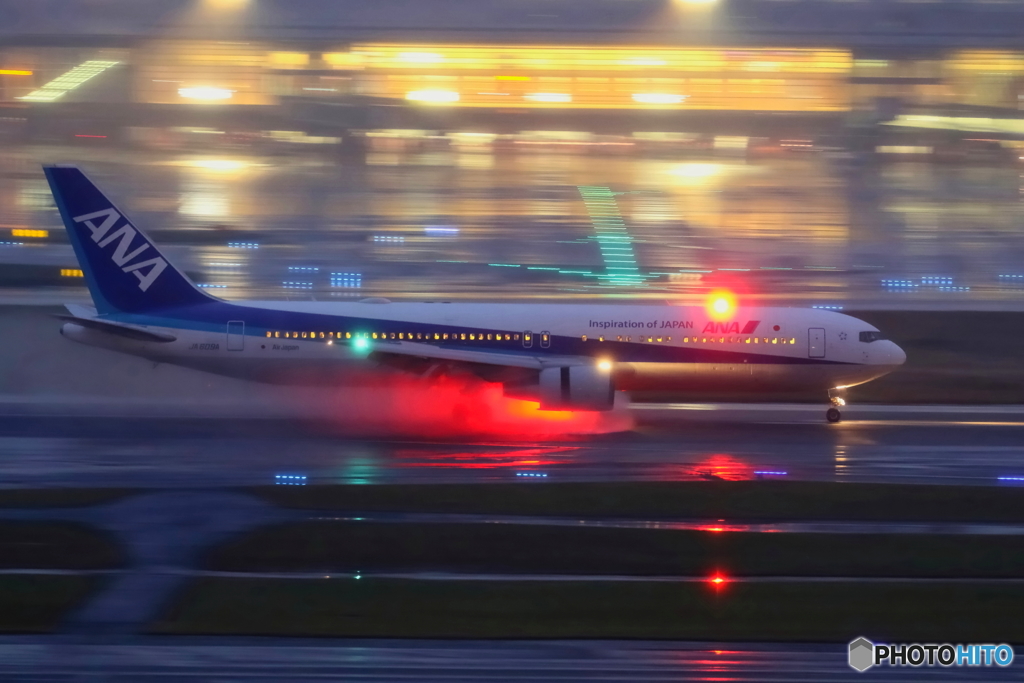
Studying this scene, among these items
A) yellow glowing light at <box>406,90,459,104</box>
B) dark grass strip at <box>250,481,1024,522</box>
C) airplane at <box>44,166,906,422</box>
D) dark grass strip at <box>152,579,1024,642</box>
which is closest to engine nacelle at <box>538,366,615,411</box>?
airplane at <box>44,166,906,422</box>

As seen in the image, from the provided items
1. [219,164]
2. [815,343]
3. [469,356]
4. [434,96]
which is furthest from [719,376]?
[219,164]

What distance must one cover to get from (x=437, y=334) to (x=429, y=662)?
16175 mm

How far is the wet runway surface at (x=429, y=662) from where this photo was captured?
1021cm

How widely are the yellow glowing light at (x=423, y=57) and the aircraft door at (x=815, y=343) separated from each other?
33.9 metres

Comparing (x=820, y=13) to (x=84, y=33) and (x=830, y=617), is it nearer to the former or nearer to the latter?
(x=84, y=33)

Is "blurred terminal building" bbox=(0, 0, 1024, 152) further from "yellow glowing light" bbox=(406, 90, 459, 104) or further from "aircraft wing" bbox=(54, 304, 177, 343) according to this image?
"aircraft wing" bbox=(54, 304, 177, 343)

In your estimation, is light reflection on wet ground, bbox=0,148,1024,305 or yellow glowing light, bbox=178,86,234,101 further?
yellow glowing light, bbox=178,86,234,101

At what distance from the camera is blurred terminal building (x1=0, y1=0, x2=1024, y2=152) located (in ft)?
176

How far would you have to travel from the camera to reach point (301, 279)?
4369 cm

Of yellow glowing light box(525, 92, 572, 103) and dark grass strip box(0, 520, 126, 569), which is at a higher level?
yellow glowing light box(525, 92, 572, 103)

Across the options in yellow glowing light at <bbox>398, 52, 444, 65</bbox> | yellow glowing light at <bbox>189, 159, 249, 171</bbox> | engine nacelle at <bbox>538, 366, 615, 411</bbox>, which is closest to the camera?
engine nacelle at <bbox>538, 366, 615, 411</bbox>

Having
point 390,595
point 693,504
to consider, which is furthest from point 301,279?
point 390,595

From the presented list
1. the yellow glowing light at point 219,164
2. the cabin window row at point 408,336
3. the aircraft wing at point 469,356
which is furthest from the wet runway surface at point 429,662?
the yellow glowing light at point 219,164

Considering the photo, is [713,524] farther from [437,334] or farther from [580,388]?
[437,334]
